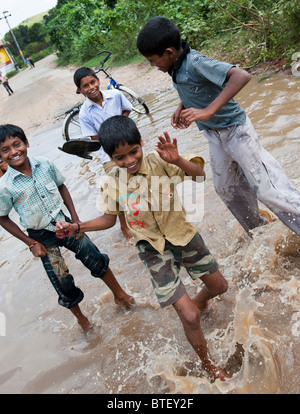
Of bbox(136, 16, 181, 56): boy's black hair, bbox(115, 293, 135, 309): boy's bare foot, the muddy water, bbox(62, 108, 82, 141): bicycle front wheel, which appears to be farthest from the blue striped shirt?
bbox(62, 108, 82, 141): bicycle front wheel

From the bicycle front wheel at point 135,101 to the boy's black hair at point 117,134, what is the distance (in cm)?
570

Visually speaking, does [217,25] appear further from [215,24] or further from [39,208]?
[39,208]

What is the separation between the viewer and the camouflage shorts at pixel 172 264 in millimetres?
2086

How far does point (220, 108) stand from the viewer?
222 centimetres

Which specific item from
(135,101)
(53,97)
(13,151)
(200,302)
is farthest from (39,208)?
(53,97)

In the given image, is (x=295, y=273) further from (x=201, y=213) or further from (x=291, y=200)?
(x=201, y=213)

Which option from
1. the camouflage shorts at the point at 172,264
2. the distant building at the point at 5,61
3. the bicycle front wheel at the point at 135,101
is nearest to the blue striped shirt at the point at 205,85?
the camouflage shorts at the point at 172,264

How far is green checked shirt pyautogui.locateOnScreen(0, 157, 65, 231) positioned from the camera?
2.57m

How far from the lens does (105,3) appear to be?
798 inches

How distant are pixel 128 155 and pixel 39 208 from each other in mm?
948

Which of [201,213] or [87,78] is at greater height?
[87,78]

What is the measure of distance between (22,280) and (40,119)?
446 inches

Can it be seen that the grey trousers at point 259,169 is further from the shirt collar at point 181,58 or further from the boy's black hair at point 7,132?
the boy's black hair at point 7,132
